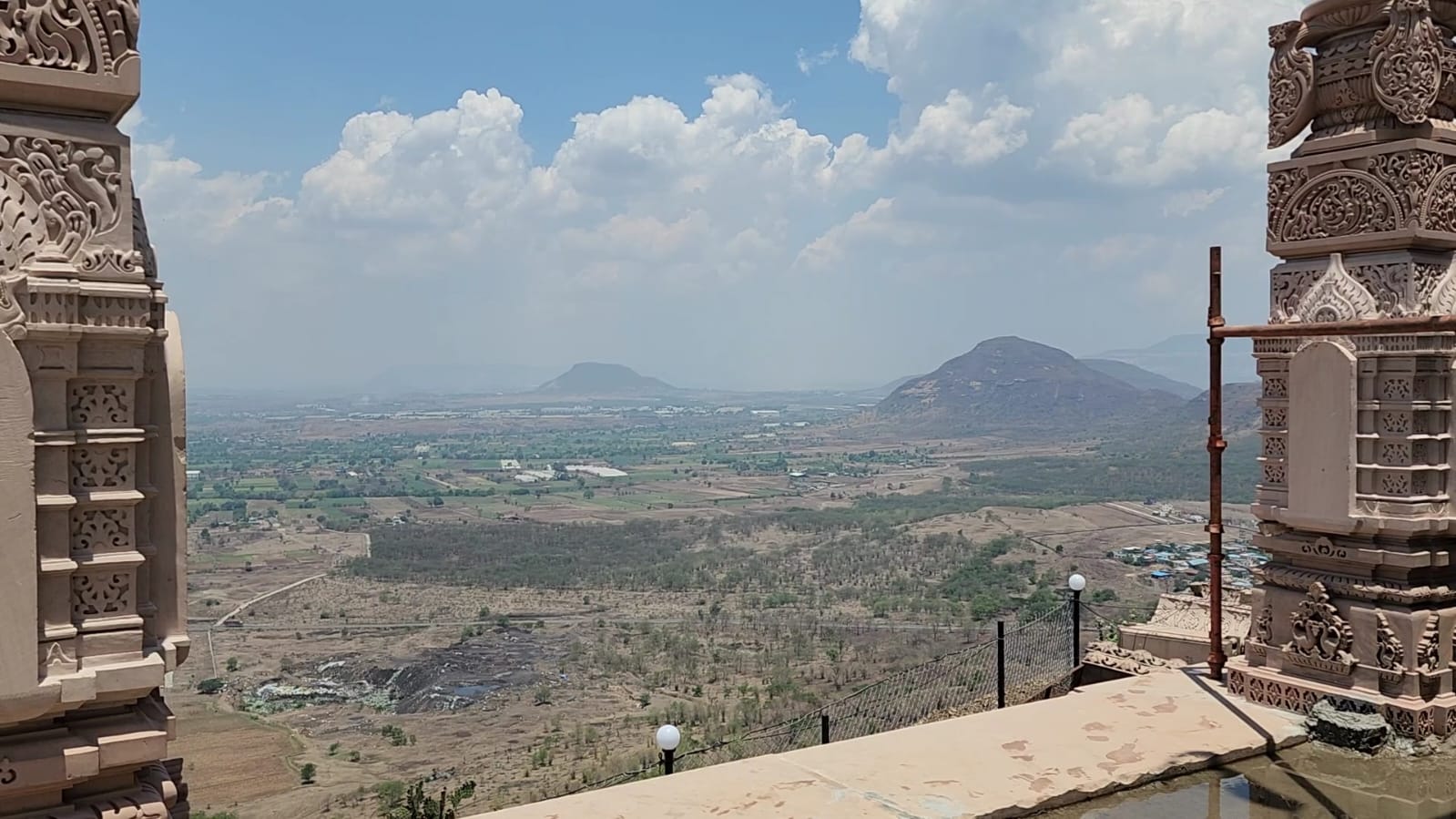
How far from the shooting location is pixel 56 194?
3533 millimetres

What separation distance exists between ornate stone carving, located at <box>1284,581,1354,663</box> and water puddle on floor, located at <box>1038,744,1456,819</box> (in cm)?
65

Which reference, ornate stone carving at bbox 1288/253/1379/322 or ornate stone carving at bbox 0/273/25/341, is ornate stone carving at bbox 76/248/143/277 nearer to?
ornate stone carving at bbox 0/273/25/341

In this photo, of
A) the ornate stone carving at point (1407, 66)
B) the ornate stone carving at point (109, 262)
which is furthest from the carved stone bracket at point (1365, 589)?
the ornate stone carving at point (109, 262)

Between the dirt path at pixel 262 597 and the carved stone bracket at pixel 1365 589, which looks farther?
the dirt path at pixel 262 597

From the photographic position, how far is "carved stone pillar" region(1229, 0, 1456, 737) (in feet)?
19.1

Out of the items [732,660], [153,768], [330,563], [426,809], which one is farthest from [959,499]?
[153,768]

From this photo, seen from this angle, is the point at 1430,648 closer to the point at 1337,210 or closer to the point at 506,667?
the point at 1337,210

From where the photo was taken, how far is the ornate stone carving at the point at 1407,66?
5.81m

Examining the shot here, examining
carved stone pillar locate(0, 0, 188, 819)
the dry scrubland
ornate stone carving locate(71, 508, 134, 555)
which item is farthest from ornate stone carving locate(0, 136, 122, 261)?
the dry scrubland

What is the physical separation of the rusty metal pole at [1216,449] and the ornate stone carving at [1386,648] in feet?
3.04

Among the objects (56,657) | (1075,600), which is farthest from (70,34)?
(1075,600)

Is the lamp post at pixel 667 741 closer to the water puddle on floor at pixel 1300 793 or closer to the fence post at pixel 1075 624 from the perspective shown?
the water puddle on floor at pixel 1300 793

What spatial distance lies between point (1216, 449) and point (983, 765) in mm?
2674

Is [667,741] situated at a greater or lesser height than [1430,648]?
lesser
